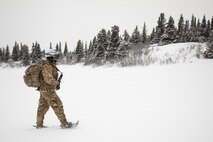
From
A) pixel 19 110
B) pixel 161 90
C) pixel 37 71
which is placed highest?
pixel 37 71

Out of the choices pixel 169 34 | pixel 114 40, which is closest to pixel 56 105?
pixel 114 40

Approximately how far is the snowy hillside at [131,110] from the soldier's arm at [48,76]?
105cm

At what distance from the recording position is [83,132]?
465cm

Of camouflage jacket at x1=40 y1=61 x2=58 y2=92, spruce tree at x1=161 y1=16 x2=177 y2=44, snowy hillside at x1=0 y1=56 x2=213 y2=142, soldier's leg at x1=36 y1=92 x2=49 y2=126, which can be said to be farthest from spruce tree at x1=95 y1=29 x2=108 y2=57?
camouflage jacket at x1=40 y1=61 x2=58 y2=92

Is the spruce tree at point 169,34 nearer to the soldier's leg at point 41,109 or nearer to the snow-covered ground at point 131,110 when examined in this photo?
the snow-covered ground at point 131,110

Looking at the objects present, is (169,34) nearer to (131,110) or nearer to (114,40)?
(114,40)

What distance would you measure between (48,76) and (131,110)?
2.60 m

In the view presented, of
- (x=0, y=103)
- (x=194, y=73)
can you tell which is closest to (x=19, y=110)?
(x=0, y=103)

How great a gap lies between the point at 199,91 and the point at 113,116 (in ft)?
10.4

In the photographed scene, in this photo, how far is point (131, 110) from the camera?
6.13 metres

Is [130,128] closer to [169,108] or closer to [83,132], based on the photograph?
[83,132]

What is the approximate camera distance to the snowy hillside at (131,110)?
4.34 m

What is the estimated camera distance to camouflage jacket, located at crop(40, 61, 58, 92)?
462cm

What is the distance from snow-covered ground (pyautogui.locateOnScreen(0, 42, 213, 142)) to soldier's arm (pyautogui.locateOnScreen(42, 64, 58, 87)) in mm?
1047
